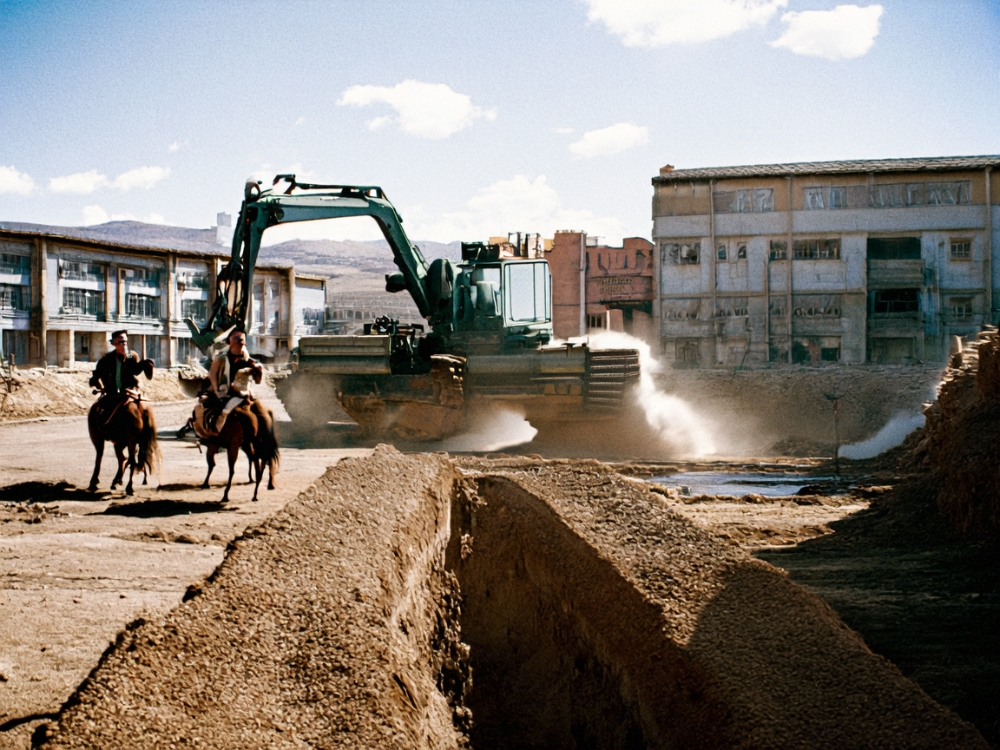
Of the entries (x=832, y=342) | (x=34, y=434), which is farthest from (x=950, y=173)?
(x=34, y=434)

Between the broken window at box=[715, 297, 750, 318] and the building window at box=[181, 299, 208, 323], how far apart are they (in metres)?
23.8

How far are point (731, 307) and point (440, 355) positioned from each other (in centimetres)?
2293

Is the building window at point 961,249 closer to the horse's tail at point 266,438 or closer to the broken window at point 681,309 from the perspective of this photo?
the broken window at point 681,309

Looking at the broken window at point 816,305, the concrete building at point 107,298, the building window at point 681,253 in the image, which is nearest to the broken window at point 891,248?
the broken window at point 816,305

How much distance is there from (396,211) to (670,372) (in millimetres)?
16434

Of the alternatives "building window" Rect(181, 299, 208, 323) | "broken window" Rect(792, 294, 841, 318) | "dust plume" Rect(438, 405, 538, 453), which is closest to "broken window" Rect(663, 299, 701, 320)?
"broken window" Rect(792, 294, 841, 318)

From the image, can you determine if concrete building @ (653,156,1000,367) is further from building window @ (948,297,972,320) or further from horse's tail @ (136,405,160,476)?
horse's tail @ (136,405,160,476)

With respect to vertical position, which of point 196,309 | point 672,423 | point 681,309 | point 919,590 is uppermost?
point 196,309

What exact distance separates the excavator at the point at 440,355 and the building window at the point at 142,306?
2719 cm

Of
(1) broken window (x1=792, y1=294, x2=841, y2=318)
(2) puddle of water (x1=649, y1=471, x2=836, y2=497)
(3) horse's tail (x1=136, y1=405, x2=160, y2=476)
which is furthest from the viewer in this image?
(1) broken window (x1=792, y1=294, x2=841, y2=318)

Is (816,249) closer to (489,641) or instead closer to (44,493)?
(44,493)

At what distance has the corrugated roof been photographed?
A: 39312 millimetres

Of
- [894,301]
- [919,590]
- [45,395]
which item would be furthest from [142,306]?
[919,590]

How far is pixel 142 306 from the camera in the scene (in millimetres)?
46344
